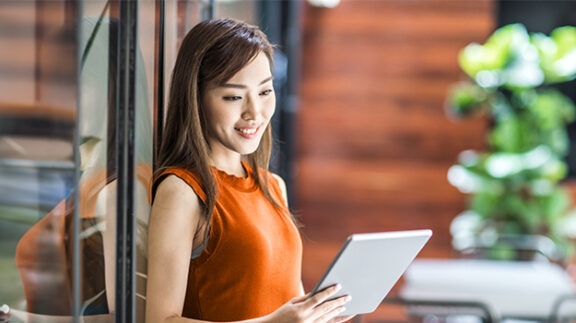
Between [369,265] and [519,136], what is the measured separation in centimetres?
403

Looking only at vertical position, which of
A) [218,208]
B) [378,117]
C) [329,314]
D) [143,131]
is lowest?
[378,117]

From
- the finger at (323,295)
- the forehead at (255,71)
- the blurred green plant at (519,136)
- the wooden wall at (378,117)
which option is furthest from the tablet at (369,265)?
the wooden wall at (378,117)

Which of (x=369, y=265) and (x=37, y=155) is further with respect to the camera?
(x=369, y=265)

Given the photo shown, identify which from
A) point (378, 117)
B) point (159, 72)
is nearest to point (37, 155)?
point (159, 72)

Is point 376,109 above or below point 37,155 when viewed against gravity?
below

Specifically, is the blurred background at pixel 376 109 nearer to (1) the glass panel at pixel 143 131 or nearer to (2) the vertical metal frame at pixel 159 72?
(2) the vertical metal frame at pixel 159 72

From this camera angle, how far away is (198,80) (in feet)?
4.57

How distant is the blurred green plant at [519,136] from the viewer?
16.3 feet

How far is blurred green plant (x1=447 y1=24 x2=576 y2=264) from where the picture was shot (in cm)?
497

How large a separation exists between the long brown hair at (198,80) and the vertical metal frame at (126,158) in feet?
0.31

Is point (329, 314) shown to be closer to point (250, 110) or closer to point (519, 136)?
point (250, 110)

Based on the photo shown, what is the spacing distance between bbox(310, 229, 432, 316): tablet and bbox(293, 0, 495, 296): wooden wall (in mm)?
4734

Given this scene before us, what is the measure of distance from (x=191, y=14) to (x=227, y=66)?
0.55 metres

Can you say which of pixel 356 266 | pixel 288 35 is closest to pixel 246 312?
pixel 356 266
